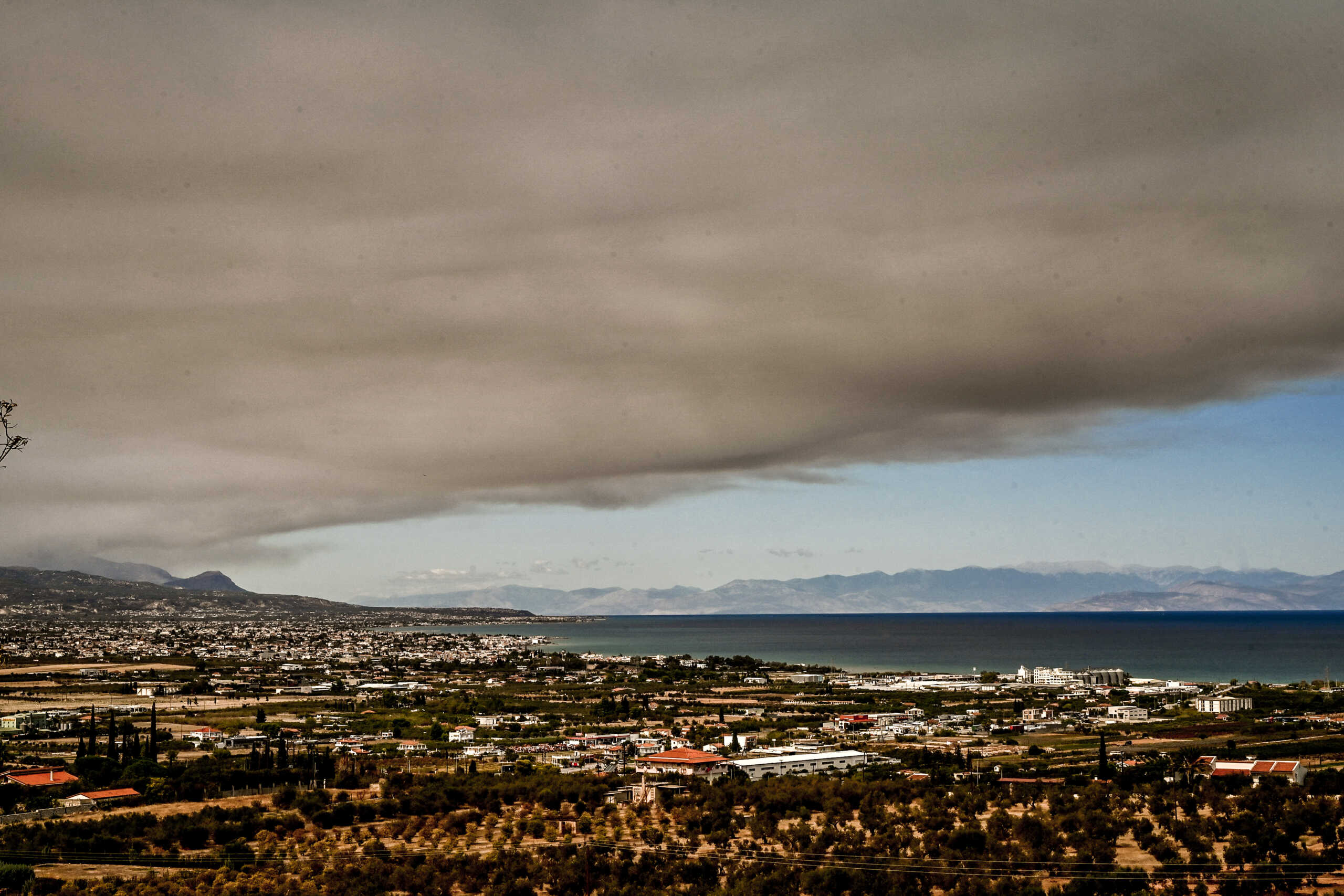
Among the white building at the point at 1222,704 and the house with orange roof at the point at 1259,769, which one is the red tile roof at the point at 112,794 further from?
the white building at the point at 1222,704

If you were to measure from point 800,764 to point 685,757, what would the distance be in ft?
16.4

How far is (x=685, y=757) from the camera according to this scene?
46.3 m

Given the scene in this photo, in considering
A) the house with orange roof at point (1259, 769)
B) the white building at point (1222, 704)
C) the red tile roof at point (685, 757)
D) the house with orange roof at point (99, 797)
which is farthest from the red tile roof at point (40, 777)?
the white building at point (1222, 704)

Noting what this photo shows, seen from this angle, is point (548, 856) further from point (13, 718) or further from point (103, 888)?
point (13, 718)

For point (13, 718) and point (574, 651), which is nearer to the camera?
point (13, 718)

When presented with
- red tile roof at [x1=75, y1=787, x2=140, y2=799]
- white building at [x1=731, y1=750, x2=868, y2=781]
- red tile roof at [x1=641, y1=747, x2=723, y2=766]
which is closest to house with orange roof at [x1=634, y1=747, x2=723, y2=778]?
red tile roof at [x1=641, y1=747, x2=723, y2=766]

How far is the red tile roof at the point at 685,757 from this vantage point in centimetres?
4556

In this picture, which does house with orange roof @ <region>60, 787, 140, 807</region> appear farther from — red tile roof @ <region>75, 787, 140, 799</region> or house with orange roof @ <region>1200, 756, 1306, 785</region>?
house with orange roof @ <region>1200, 756, 1306, 785</region>

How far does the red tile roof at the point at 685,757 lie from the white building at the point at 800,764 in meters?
1.15

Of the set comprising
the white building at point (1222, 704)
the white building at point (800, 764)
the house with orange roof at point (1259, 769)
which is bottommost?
the white building at point (1222, 704)

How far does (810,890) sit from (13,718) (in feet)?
196

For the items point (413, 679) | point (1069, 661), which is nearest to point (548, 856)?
point (413, 679)

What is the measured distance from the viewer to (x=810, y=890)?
2434 centimetres

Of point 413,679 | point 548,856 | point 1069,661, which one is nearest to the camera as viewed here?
point 548,856
